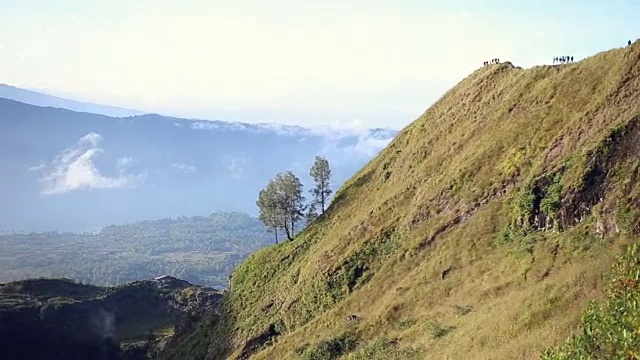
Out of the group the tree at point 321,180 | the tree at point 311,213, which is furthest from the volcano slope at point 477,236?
the tree at point 321,180

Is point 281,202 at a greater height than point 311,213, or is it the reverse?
point 281,202

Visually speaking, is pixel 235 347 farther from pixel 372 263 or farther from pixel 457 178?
pixel 457 178

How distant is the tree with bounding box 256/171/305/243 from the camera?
91.5m

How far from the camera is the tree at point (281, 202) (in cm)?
9150

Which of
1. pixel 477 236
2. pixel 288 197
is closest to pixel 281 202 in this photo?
pixel 288 197

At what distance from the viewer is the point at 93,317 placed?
427ft

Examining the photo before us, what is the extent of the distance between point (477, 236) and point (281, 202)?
4526cm

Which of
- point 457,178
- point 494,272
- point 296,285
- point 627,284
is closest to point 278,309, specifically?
point 296,285

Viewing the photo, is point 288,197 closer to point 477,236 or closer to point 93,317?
point 477,236

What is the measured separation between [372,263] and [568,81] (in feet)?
84.1

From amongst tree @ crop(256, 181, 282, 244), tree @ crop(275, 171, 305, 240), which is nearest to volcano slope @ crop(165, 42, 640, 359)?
tree @ crop(275, 171, 305, 240)

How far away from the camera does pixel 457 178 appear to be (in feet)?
192

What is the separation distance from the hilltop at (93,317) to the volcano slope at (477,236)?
3337 centimetres

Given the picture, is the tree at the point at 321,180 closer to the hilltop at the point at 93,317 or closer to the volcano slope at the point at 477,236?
the volcano slope at the point at 477,236
